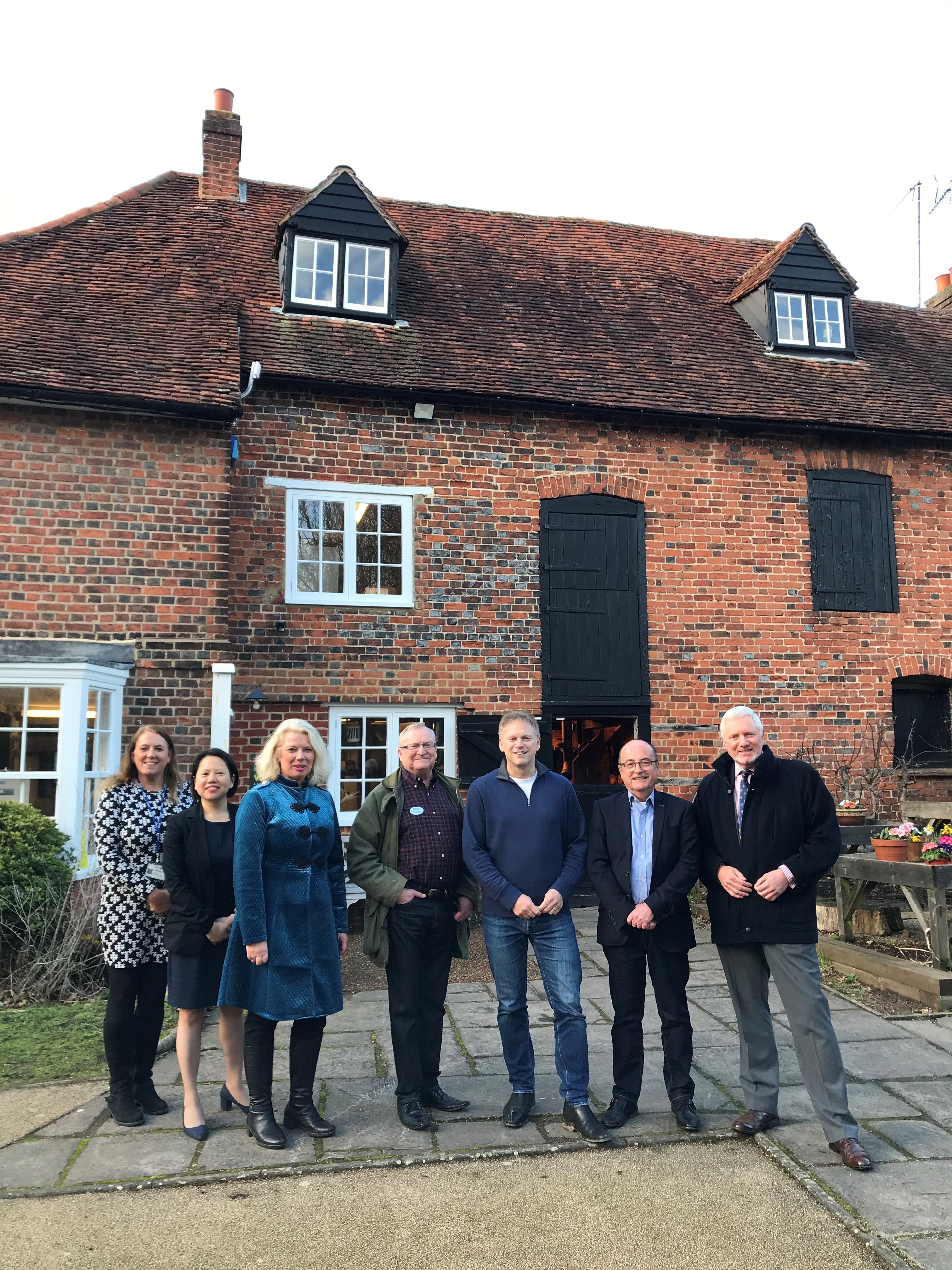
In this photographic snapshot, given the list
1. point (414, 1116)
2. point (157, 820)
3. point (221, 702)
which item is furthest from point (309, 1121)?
point (221, 702)

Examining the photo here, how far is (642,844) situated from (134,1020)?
2544 millimetres

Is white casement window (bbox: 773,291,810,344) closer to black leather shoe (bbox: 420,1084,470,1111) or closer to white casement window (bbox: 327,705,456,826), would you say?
white casement window (bbox: 327,705,456,826)

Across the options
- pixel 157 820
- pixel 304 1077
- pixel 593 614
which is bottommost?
pixel 304 1077

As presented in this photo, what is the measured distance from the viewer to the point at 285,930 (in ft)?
13.8

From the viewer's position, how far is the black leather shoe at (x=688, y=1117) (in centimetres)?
422

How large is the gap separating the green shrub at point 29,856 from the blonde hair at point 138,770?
2.96 meters

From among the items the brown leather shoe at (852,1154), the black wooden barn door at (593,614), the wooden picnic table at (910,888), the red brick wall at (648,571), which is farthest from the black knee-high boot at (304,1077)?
the black wooden barn door at (593,614)

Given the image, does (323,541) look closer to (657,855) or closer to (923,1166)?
(657,855)

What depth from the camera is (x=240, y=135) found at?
1208 cm

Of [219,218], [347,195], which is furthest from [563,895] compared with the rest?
[219,218]

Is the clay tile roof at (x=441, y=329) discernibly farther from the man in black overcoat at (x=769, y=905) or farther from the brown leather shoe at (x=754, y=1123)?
the brown leather shoe at (x=754, y=1123)

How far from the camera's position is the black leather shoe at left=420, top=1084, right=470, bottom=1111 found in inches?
177

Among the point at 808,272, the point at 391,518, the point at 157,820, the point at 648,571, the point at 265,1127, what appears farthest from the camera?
the point at 808,272

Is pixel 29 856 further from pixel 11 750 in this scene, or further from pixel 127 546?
pixel 127 546
